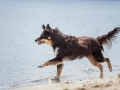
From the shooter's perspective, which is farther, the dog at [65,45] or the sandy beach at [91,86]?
the dog at [65,45]

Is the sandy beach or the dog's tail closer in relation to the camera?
the sandy beach

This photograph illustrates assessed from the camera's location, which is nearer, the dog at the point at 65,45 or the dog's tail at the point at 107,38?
the dog at the point at 65,45

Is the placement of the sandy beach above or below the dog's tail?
below

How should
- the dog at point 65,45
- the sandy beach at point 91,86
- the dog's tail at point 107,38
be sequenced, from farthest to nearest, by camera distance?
the dog's tail at point 107,38 < the dog at point 65,45 < the sandy beach at point 91,86

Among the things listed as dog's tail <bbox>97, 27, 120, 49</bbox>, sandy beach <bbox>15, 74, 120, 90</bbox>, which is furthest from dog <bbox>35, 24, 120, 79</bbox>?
sandy beach <bbox>15, 74, 120, 90</bbox>

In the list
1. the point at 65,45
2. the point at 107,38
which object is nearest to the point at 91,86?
the point at 65,45

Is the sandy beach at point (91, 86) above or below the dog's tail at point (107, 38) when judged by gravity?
below

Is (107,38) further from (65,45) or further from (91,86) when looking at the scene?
(91,86)

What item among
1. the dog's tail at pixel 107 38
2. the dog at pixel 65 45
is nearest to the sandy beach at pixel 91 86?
the dog at pixel 65 45

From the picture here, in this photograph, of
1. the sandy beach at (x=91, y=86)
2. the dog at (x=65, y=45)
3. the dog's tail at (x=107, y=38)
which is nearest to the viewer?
the sandy beach at (x=91, y=86)

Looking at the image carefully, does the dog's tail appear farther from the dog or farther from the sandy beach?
the sandy beach

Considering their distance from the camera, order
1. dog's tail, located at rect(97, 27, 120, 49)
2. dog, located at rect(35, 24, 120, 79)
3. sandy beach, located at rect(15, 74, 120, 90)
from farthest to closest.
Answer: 1. dog's tail, located at rect(97, 27, 120, 49)
2. dog, located at rect(35, 24, 120, 79)
3. sandy beach, located at rect(15, 74, 120, 90)

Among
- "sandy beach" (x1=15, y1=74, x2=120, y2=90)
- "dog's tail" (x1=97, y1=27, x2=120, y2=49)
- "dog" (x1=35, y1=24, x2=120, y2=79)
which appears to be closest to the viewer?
"sandy beach" (x1=15, y1=74, x2=120, y2=90)

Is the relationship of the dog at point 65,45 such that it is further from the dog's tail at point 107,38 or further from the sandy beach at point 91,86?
the sandy beach at point 91,86
